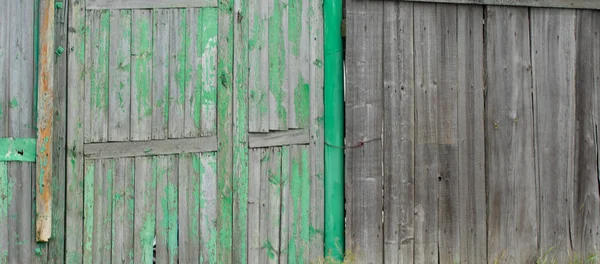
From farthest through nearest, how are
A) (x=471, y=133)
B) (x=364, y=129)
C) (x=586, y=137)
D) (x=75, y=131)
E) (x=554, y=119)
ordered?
(x=586, y=137), (x=554, y=119), (x=471, y=133), (x=364, y=129), (x=75, y=131)

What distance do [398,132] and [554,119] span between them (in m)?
1.39

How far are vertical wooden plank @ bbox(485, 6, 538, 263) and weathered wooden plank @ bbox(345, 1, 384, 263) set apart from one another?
0.95 metres

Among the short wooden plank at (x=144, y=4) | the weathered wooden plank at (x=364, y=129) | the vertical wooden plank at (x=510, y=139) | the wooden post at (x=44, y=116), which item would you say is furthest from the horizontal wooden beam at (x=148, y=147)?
Result: the vertical wooden plank at (x=510, y=139)

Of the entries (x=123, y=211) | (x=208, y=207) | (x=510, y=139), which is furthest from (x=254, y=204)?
(x=510, y=139)

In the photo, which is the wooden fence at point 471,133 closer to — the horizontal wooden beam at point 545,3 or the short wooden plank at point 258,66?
the horizontal wooden beam at point 545,3

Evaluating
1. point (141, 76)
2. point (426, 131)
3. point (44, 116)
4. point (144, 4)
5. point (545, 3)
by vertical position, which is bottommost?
point (426, 131)

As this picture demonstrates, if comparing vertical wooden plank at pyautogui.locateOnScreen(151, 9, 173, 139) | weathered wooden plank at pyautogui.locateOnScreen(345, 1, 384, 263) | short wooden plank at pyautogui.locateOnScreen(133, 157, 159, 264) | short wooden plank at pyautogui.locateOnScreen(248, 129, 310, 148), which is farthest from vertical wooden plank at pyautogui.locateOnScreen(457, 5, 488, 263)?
short wooden plank at pyautogui.locateOnScreen(133, 157, 159, 264)

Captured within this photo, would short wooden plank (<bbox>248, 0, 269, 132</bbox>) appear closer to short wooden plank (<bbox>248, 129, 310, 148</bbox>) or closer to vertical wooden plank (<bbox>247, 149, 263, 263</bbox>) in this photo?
short wooden plank (<bbox>248, 129, 310, 148</bbox>)

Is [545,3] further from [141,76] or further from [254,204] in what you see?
→ [141,76]

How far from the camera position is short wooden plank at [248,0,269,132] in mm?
5691

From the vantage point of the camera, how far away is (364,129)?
5.95m

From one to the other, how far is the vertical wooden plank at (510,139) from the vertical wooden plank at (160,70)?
250cm

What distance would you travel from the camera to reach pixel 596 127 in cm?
664

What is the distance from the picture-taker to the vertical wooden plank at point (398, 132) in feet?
19.8
